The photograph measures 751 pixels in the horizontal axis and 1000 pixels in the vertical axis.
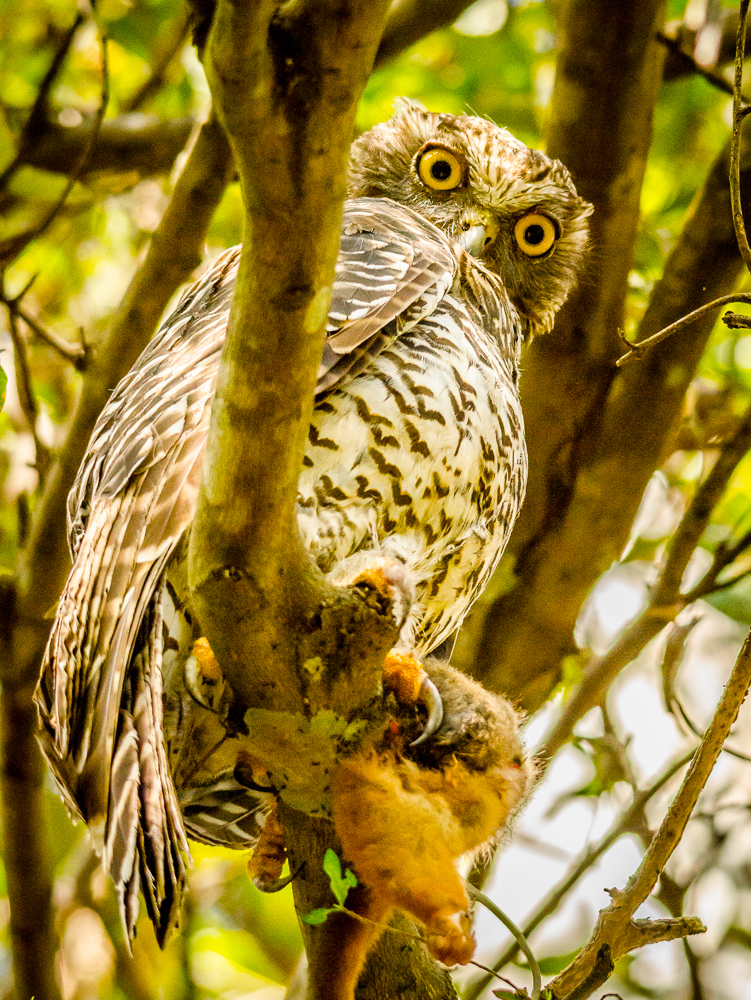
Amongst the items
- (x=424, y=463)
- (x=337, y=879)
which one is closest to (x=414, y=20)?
(x=424, y=463)

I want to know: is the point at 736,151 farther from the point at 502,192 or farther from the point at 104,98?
the point at 104,98

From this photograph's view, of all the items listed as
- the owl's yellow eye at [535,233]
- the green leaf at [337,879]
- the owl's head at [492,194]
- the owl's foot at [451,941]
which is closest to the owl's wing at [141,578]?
the green leaf at [337,879]

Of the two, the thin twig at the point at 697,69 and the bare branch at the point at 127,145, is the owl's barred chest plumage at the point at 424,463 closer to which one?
the thin twig at the point at 697,69

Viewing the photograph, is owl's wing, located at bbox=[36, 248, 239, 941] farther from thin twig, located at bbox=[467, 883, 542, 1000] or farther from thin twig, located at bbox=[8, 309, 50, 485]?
thin twig, located at bbox=[8, 309, 50, 485]

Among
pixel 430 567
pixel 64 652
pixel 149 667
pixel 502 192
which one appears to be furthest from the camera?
pixel 502 192

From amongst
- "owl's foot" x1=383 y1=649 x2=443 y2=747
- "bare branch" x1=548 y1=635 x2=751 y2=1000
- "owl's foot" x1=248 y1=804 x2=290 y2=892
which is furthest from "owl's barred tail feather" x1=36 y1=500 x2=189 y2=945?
"bare branch" x1=548 y1=635 x2=751 y2=1000

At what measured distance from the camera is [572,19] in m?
3.32

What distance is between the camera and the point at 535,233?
3.46 metres

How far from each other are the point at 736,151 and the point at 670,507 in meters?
2.66

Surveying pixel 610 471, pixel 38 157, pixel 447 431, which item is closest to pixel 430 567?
pixel 447 431

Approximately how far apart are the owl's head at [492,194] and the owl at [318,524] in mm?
316

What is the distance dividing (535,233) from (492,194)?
0.22 meters

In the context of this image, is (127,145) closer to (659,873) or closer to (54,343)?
(54,343)

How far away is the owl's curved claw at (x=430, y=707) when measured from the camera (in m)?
2.14
